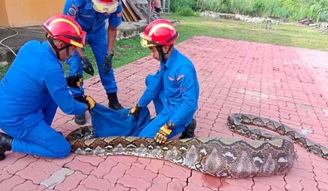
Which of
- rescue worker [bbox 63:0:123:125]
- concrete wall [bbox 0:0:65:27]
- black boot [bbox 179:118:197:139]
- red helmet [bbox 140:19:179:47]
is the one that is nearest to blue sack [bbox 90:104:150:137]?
rescue worker [bbox 63:0:123:125]

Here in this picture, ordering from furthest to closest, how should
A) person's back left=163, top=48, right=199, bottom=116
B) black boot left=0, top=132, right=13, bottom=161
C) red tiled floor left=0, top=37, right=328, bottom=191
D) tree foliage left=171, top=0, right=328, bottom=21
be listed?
tree foliage left=171, top=0, right=328, bottom=21, person's back left=163, top=48, right=199, bottom=116, black boot left=0, top=132, right=13, bottom=161, red tiled floor left=0, top=37, right=328, bottom=191

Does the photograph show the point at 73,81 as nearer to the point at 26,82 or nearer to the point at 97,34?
the point at 26,82

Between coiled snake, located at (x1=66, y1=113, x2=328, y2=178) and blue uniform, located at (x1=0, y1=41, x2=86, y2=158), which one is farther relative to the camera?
coiled snake, located at (x1=66, y1=113, x2=328, y2=178)

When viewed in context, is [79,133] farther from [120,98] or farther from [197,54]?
[197,54]

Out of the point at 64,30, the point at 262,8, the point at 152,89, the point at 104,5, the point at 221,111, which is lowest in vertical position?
the point at 262,8

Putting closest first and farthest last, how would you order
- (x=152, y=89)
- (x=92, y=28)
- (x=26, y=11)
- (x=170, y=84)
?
(x=170, y=84)
(x=152, y=89)
(x=92, y=28)
(x=26, y=11)

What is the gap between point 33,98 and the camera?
300 centimetres

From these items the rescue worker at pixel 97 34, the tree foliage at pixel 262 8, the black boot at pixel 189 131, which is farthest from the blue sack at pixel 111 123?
the tree foliage at pixel 262 8

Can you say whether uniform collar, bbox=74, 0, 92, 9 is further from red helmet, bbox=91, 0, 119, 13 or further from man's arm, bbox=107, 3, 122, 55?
man's arm, bbox=107, 3, 122, 55

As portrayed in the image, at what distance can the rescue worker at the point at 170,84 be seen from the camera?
325 centimetres

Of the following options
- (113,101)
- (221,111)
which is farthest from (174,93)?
(221,111)

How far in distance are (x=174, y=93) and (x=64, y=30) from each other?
149 cm

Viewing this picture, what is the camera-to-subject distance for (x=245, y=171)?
3.20 m

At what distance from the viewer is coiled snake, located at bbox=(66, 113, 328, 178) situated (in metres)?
3.18
